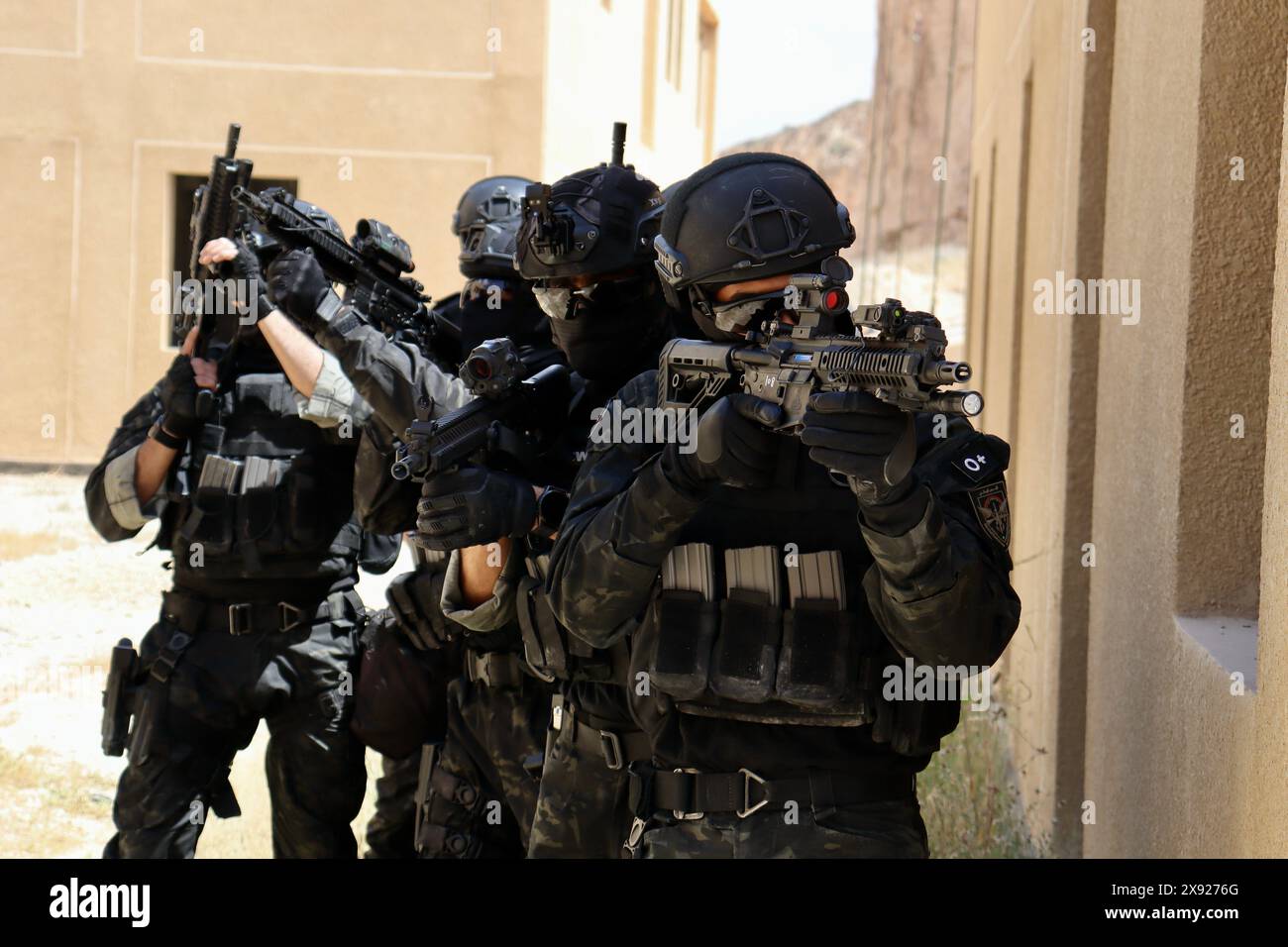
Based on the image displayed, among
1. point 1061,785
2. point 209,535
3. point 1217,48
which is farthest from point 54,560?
point 1217,48

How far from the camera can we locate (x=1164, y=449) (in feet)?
9.15

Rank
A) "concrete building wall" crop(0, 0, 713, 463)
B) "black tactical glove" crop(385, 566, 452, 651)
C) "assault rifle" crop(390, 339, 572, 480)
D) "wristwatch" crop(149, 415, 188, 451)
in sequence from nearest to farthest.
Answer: "assault rifle" crop(390, 339, 572, 480) → "black tactical glove" crop(385, 566, 452, 651) → "wristwatch" crop(149, 415, 188, 451) → "concrete building wall" crop(0, 0, 713, 463)

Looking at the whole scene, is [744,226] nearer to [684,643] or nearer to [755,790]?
[684,643]

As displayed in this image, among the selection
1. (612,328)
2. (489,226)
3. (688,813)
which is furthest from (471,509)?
(489,226)

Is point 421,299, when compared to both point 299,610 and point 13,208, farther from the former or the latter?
point 13,208

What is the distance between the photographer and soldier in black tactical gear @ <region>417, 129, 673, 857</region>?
2.98 m

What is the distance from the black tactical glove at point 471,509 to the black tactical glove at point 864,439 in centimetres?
113

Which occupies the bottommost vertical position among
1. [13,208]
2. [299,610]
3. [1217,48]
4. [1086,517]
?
[299,610]

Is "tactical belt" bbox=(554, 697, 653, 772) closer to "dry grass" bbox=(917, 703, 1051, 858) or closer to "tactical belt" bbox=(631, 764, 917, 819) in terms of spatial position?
"tactical belt" bbox=(631, 764, 917, 819)

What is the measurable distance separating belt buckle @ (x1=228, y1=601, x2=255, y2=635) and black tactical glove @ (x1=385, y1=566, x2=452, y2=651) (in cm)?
44

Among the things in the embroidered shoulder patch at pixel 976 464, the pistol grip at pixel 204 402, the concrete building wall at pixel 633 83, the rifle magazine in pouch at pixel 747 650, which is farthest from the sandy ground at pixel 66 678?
the concrete building wall at pixel 633 83

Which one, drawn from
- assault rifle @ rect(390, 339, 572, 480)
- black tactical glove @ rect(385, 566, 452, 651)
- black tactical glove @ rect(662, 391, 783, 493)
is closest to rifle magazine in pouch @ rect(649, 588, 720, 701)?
black tactical glove @ rect(662, 391, 783, 493)
